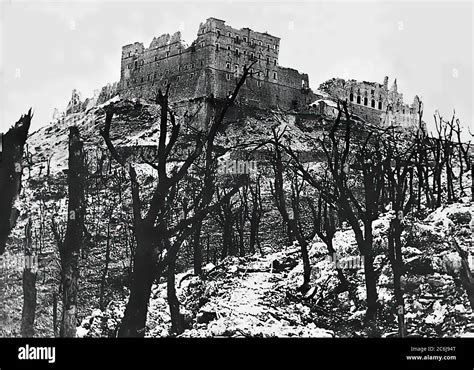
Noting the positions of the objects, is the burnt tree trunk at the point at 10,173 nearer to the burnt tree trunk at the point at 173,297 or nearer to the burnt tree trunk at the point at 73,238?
the burnt tree trunk at the point at 73,238

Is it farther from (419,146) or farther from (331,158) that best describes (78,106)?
(419,146)

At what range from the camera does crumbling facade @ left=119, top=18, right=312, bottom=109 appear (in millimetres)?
5652

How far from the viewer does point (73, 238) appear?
534 centimetres

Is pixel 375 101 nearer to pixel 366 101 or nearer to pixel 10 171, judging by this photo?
pixel 366 101

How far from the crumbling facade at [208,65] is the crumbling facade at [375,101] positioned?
301 mm

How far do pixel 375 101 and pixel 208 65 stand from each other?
1.51 meters

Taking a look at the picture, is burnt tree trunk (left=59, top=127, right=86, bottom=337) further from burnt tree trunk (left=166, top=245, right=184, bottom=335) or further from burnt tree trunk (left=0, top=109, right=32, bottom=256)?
burnt tree trunk (left=166, top=245, right=184, bottom=335)

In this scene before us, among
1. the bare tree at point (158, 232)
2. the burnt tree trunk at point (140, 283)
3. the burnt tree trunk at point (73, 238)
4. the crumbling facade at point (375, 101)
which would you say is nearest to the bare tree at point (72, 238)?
the burnt tree trunk at point (73, 238)

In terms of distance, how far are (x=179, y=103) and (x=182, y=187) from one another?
2.49ft

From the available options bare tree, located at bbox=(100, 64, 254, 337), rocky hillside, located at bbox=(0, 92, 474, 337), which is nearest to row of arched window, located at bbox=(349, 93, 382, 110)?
rocky hillside, located at bbox=(0, 92, 474, 337)

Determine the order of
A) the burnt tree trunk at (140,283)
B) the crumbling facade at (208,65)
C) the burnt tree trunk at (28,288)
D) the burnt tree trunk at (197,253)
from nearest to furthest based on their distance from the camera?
the burnt tree trunk at (140,283)
the burnt tree trunk at (28,288)
the burnt tree trunk at (197,253)
the crumbling facade at (208,65)

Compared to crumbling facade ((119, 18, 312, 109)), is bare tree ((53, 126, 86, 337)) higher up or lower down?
lower down

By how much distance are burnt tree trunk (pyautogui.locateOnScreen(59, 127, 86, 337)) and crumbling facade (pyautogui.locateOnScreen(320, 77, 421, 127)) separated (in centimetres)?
227

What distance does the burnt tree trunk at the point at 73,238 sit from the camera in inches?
206
